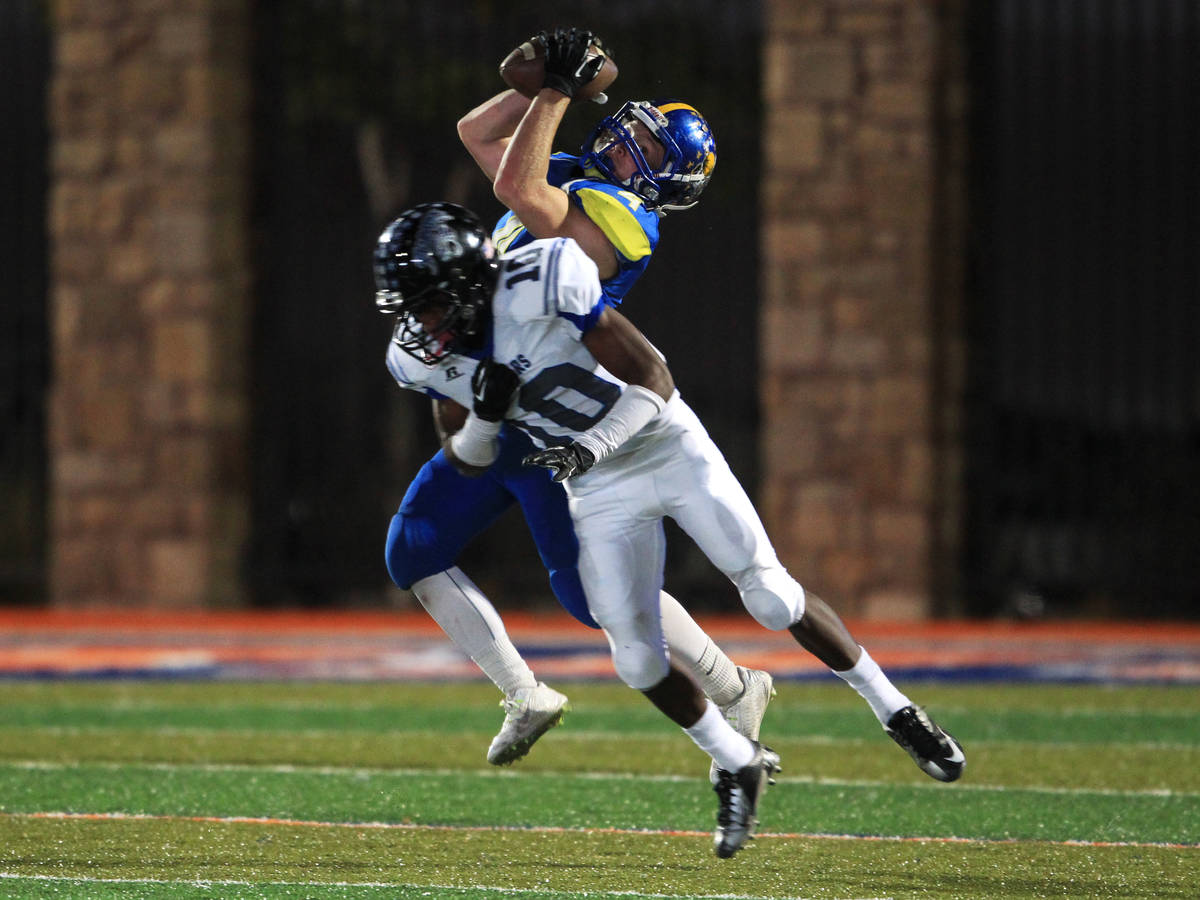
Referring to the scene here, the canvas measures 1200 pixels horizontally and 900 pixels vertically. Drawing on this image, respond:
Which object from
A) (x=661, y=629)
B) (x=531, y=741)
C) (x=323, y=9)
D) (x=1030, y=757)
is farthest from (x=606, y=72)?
(x=323, y=9)

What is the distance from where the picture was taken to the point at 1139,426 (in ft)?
36.2

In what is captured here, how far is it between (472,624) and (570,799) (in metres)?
0.90

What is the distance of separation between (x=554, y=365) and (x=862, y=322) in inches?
250

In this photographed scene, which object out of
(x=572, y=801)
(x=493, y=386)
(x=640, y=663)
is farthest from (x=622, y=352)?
(x=572, y=801)

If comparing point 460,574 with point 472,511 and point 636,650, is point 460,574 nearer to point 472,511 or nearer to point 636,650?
point 472,511

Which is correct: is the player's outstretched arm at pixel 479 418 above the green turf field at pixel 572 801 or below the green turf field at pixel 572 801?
above

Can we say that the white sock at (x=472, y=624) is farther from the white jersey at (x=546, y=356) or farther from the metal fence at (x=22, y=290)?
the metal fence at (x=22, y=290)

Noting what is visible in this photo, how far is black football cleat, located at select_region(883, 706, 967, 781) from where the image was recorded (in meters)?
4.73

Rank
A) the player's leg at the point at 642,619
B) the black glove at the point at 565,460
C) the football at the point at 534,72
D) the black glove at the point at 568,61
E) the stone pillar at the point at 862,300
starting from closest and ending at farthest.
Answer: the black glove at the point at 565,460 → the player's leg at the point at 642,619 → the black glove at the point at 568,61 → the football at the point at 534,72 → the stone pillar at the point at 862,300

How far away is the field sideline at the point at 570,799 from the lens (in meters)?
4.48

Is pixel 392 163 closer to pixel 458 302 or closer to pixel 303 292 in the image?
pixel 303 292

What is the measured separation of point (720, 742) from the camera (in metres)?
4.59

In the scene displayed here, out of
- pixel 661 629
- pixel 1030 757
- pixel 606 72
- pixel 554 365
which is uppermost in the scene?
pixel 606 72

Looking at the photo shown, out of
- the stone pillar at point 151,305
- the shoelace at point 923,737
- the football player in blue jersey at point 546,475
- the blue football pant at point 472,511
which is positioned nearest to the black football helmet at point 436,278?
the football player in blue jersey at point 546,475
